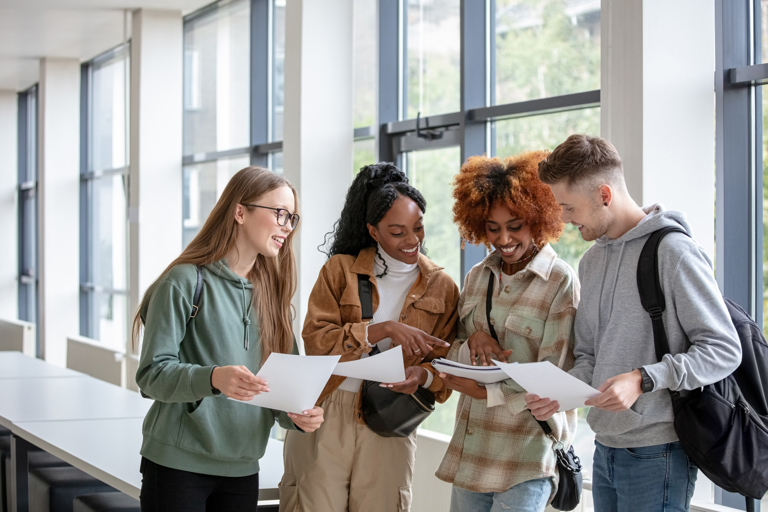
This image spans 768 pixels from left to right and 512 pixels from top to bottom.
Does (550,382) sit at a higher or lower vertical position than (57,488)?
higher

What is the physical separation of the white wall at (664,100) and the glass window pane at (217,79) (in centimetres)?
401

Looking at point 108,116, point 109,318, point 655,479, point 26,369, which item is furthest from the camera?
point 108,116

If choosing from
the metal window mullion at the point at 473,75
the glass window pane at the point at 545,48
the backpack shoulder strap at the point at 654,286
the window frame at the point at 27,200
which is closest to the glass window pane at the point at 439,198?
the metal window mullion at the point at 473,75

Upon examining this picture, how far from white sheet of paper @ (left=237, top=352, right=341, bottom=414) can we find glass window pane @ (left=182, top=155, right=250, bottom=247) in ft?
14.8

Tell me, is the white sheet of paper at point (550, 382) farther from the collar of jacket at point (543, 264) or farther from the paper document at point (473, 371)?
A: the collar of jacket at point (543, 264)

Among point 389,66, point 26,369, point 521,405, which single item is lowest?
point 26,369

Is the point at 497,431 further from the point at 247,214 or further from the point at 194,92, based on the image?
the point at 194,92

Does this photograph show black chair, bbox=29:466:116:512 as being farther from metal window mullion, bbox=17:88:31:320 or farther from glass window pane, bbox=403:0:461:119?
metal window mullion, bbox=17:88:31:320

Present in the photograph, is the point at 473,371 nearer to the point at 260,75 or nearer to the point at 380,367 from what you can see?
the point at 380,367

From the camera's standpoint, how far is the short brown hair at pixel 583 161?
1902 mm

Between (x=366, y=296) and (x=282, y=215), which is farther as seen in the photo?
(x=366, y=296)

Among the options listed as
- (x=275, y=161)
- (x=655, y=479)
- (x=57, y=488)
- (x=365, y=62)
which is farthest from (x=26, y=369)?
(x=655, y=479)

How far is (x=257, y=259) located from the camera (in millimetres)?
2357

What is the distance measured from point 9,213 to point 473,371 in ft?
35.3
